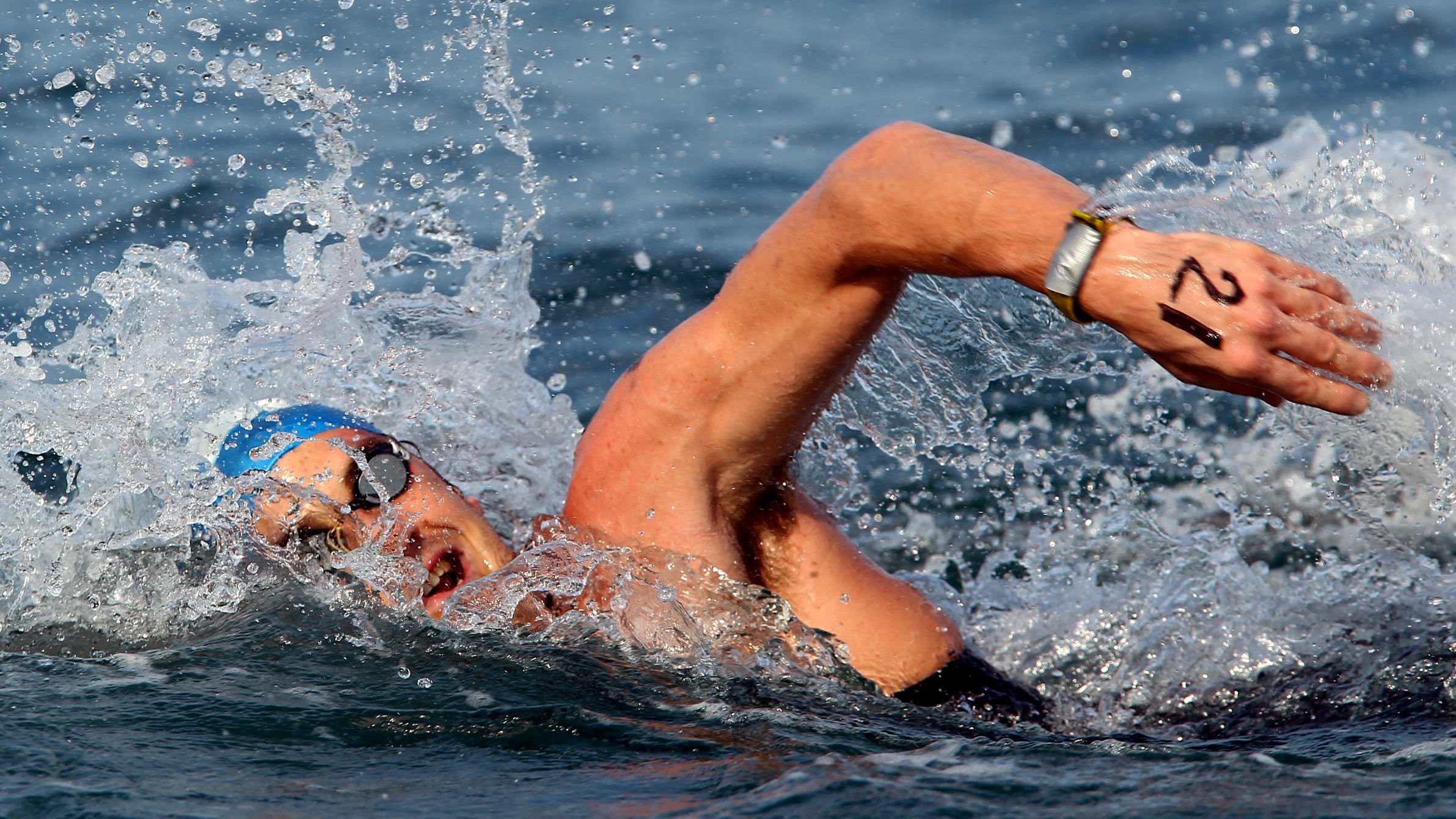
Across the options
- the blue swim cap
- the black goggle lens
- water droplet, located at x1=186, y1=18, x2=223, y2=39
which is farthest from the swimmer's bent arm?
water droplet, located at x1=186, y1=18, x2=223, y2=39

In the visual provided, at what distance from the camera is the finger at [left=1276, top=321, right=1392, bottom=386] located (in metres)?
2.43

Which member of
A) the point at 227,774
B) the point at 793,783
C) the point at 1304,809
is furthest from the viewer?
the point at 227,774

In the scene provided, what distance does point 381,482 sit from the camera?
4062mm

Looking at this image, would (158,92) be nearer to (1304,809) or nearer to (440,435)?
(440,435)

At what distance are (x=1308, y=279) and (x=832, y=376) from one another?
45.3 inches

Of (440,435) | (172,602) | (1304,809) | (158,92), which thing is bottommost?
(1304,809)

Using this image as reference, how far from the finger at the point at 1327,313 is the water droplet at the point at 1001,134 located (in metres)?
5.32

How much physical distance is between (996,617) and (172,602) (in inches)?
96.3

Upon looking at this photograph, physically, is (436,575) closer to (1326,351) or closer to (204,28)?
(1326,351)

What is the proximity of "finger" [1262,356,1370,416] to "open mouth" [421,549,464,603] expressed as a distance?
2.41 metres

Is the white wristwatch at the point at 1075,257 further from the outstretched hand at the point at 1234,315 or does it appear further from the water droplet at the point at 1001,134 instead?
the water droplet at the point at 1001,134

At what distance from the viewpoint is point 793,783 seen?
2871mm

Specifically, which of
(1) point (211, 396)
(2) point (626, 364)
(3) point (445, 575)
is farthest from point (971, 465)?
(1) point (211, 396)

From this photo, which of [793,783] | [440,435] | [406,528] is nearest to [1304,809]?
[793,783]
